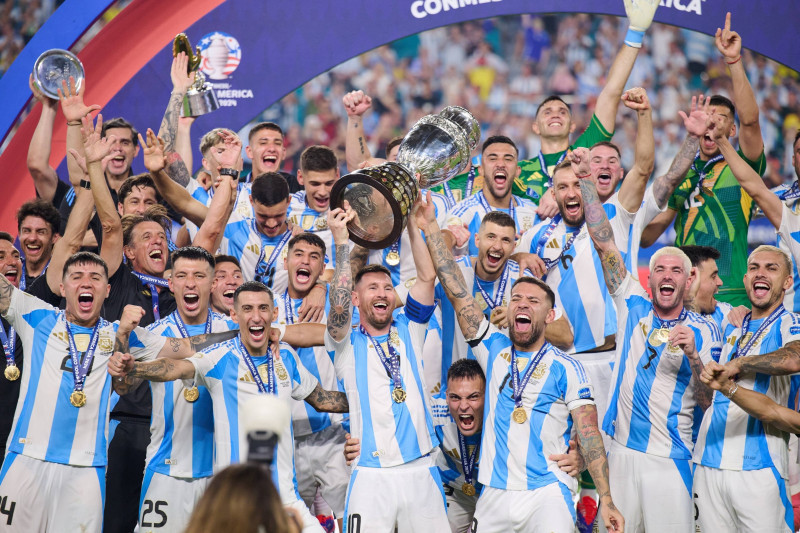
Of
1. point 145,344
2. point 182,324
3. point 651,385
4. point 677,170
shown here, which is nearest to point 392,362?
point 182,324

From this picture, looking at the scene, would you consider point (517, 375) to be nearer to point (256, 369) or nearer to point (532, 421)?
point (532, 421)

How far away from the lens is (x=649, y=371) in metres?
5.81

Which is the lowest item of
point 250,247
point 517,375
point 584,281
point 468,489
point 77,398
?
point 468,489

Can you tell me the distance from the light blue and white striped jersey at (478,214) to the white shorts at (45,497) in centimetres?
289

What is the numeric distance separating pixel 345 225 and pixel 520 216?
218cm

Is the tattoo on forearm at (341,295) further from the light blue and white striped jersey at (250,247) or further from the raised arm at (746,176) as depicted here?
the raised arm at (746,176)

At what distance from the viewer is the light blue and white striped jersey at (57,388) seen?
17.9 feet

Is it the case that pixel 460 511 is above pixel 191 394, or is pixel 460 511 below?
below

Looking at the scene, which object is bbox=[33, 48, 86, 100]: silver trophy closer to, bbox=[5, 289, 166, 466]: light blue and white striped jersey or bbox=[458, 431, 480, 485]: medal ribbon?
bbox=[5, 289, 166, 466]: light blue and white striped jersey

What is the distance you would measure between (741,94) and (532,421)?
2778mm

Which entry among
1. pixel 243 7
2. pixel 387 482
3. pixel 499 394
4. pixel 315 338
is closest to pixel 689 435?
pixel 499 394

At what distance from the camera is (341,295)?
18.1 feet

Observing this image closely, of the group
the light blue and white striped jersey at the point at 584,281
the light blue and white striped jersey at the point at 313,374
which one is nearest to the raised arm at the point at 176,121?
the light blue and white striped jersey at the point at 313,374

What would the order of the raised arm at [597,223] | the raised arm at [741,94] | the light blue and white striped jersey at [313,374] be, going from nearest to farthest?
the raised arm at [597,223] < the light blue and white striped jersey at [313,374] < the raised arm at [741,94]
